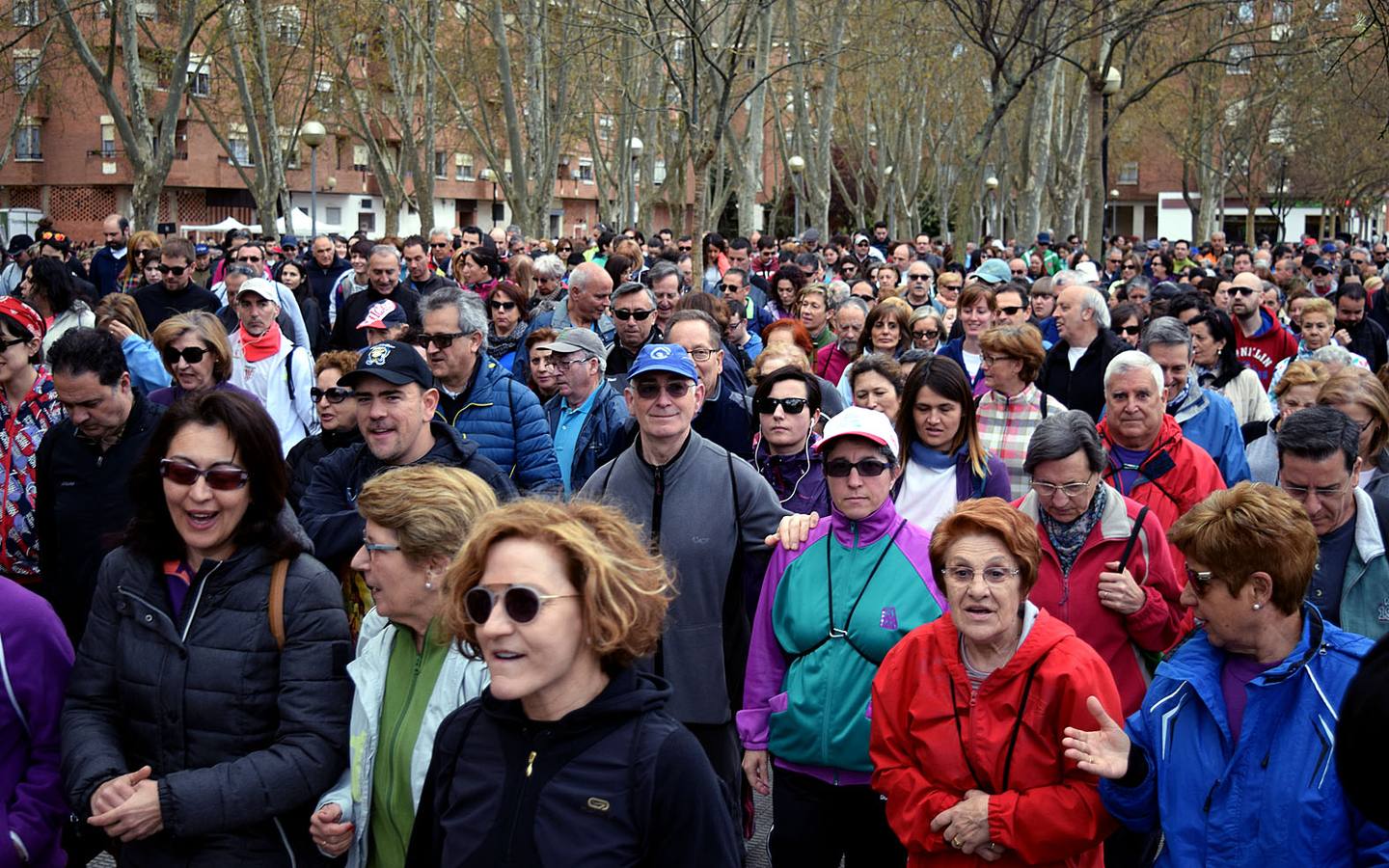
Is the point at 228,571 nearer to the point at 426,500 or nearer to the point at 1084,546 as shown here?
the point at 426,500

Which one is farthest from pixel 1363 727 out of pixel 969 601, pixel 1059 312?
pixel 1059 312

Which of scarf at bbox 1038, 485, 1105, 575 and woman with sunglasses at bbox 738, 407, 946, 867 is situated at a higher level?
scarf at bbox 1038, 485, 1105, 575

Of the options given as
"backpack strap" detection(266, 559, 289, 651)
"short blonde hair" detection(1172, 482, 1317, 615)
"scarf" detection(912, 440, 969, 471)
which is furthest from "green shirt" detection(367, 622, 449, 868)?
"scarf" detection(912, 440, 969, 471)

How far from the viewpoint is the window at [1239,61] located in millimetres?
18831

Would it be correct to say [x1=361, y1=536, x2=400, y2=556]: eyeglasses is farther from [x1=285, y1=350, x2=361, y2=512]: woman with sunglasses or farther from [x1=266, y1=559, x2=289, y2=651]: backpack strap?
[x1=285, y1=350, x2=361, y2=512]: woman with sunglasses

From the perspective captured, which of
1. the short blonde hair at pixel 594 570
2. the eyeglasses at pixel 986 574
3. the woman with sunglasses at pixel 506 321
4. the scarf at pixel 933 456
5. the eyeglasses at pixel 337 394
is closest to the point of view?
the short blonde hair at pixel 594 570

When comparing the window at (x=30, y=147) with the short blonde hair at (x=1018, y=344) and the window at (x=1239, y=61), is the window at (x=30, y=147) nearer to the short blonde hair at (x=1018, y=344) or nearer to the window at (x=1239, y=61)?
the window at (x=1239, y=61)

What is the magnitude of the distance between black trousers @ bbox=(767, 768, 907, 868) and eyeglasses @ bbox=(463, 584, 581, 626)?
1.92 m

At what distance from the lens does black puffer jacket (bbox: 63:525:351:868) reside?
3.54 metres

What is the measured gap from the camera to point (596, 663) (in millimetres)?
2920

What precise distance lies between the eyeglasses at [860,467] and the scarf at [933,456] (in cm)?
127

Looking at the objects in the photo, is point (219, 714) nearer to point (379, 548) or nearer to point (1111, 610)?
point (379, 548)

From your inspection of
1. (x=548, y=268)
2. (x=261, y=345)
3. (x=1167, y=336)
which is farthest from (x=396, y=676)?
(x=548, y=268)

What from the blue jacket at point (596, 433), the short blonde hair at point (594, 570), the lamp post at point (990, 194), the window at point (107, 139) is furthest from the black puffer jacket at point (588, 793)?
the window at point (107, 139)
